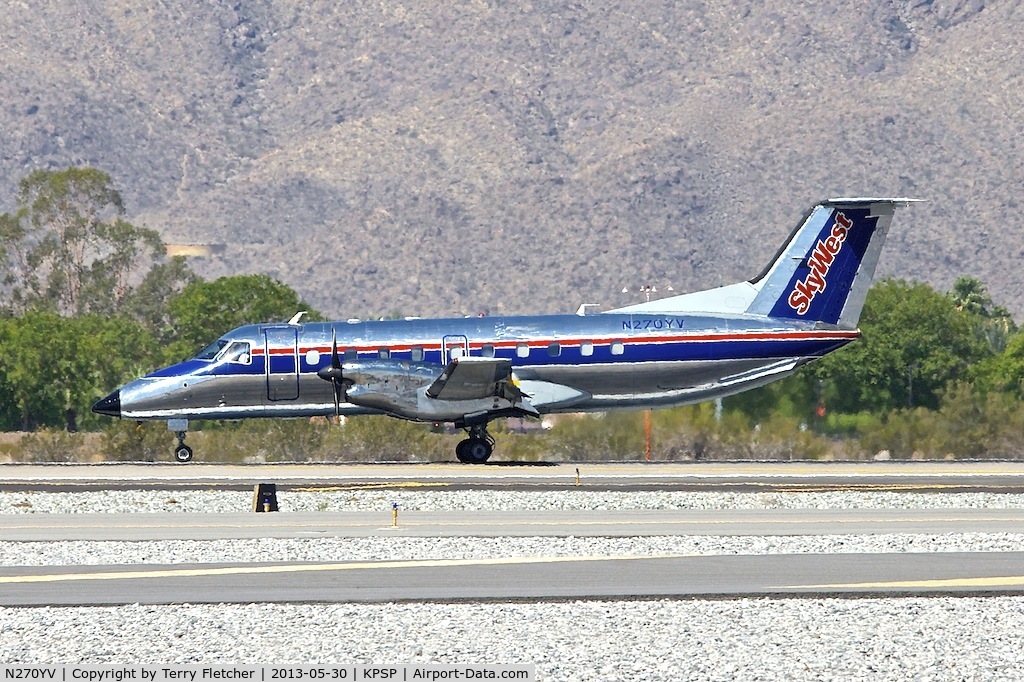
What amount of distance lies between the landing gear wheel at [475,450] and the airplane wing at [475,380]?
62.5 inches

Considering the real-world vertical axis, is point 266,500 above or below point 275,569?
above

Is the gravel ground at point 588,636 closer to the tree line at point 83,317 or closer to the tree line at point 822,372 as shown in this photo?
the tree line at point 822,372

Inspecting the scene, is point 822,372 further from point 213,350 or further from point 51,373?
point 51,373

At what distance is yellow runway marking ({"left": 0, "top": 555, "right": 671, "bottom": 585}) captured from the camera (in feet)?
60.1

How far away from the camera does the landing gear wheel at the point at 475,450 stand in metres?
37.2

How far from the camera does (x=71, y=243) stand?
95.1m

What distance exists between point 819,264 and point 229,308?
29.3m

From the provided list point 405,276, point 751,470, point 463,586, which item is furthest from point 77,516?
point 405,276

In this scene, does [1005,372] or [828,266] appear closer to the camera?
[828,266]

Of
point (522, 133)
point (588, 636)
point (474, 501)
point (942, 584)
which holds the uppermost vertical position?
point (522, 133)

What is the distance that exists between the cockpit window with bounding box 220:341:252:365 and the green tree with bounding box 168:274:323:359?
22.3 meters

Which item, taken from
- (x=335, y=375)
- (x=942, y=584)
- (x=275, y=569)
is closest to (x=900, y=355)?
(x=335, y=375)

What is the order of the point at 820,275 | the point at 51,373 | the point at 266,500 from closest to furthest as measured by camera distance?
1. the point at 266,500
2. the point at 820,275
3. the point at 51,373

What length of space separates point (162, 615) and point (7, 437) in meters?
40.4
